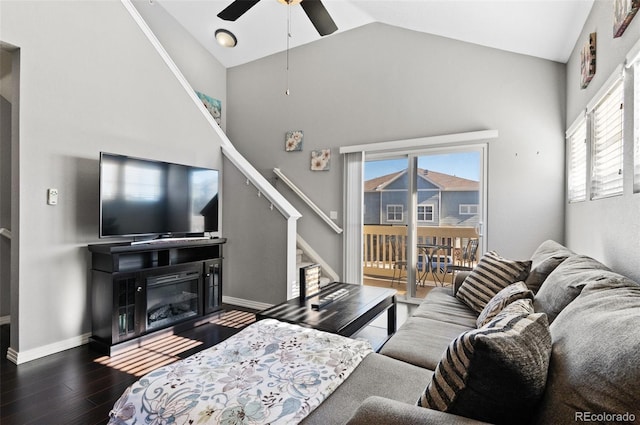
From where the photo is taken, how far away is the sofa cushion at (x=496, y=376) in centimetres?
84

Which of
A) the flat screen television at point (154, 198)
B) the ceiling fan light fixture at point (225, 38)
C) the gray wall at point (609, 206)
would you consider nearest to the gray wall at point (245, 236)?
the flat screen television at point (154, 198)

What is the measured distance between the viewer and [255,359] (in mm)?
1448

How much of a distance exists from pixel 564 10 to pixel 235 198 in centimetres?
372

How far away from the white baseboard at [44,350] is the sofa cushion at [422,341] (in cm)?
275

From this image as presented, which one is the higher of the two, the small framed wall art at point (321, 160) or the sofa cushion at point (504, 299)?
the small framed wall art at point (321, 160)

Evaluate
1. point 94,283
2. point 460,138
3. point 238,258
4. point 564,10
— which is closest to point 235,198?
point 238,258

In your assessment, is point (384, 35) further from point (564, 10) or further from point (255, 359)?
point (255, 359)

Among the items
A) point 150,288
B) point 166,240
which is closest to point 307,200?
point 166,240

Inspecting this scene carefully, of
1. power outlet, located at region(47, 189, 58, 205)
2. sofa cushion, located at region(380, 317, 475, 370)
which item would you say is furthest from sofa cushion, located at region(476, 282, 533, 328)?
power outlet, located at region(47, 189, 58, 205)

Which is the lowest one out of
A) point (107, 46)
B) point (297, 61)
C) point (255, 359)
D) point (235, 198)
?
point (255, 359)

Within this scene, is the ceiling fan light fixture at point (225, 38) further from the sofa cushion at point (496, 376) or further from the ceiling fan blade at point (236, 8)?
the sofa cushion at point (496, 376)

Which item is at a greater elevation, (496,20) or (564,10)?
(496,20)

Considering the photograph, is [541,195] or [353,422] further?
[541,195]

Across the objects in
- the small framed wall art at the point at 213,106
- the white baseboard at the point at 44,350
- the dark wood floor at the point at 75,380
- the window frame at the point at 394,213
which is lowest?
the dark wood floor at the point at 75,380
